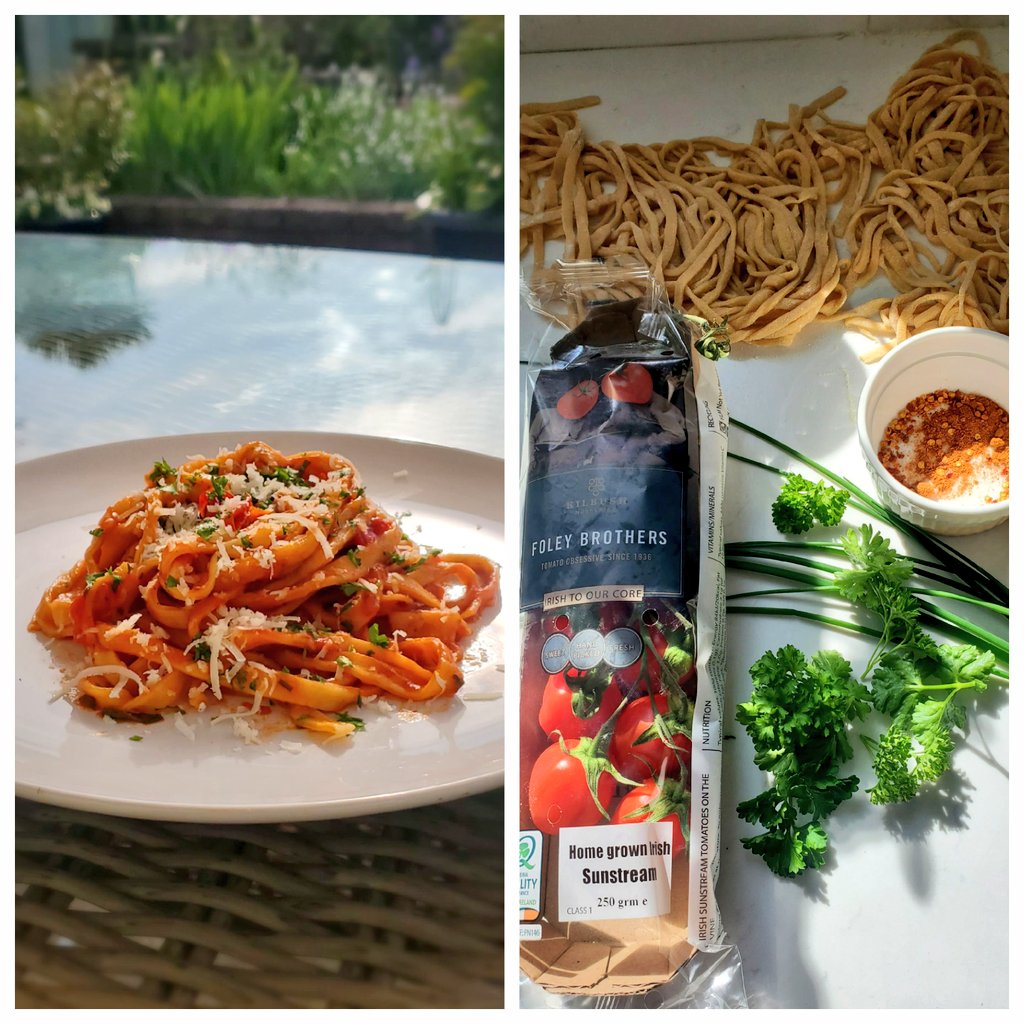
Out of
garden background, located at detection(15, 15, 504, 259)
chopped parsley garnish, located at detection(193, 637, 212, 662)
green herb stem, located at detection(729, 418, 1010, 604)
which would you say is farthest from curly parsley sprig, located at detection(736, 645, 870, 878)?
garden background, located at detection(15, 15, 504, 259)

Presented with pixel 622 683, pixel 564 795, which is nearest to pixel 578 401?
pixel 622 683

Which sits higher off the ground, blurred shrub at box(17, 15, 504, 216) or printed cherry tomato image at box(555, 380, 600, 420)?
blurred shrub at box(17, 15, 504, 216)

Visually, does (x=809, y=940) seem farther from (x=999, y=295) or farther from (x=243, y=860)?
(x=999, y=295)

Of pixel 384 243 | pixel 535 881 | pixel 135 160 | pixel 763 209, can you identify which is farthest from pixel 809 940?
pixel 135 160

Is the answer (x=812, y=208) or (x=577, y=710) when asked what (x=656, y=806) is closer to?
(x=577, y=710)

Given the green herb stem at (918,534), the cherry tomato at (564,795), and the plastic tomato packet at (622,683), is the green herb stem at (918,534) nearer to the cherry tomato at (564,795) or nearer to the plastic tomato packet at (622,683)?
the plastic tomato packet at (622,683)

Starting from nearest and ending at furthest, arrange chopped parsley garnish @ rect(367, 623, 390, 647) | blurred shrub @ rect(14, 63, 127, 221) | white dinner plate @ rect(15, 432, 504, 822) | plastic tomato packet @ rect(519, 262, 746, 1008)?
white dinner plate @ rect(15, 432, 504, 822) < plastic tomato packet @ rect(519, 262, 746, 1008) < chopped parsley garnish @ rect(367, 623, 390, 647) < blurred shrub @ rect(14, 63, 127, 221)

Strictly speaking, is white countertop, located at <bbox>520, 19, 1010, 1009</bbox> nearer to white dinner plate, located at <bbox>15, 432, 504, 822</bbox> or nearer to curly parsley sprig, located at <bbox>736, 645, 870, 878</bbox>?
curly parsley sprig, located at <bbox>736, 645, 870, 878</bbox>

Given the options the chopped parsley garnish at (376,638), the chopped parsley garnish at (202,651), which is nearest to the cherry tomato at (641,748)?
the chopped parsley garnish at (376,638)
